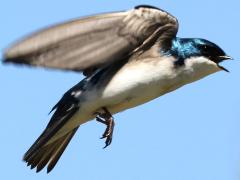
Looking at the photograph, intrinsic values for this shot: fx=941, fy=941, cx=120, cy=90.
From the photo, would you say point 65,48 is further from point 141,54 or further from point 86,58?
point 141,54

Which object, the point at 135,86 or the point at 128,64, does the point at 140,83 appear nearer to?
the point at 135,86

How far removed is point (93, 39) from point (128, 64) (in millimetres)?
607

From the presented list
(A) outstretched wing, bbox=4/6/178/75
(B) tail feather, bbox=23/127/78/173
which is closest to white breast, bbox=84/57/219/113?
(A) outstretched wing, bbox=4/6/178/75

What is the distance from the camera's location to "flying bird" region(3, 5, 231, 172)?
4.50 meters

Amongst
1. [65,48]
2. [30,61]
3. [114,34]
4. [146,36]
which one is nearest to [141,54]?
[146,36]

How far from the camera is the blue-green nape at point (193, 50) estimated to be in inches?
199

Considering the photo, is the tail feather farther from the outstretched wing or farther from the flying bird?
the outstretched wing

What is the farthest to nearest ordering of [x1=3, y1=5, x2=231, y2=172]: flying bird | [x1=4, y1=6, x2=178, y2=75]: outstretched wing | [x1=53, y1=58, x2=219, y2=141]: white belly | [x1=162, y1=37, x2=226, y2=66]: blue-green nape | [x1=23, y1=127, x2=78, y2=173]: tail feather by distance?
[x1=23, y1=127, x2=78, y2=173]: tail feather < [x1=162, y1=37, x2=226, y2=66]: blue-green nape < [x1=53, y1=58, x2=219, y2=141]: white belly < [x1=3, y1=5, x2=231, y2=172]: flying bird < [x1=4, y1=6, x2=178, y2=75]: outstretched wing

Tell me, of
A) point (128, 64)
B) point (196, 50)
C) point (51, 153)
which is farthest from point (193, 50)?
point (51, 153)

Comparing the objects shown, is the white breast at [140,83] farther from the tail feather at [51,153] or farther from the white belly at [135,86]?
the tail feather at [51,153]

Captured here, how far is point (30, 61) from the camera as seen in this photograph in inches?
157

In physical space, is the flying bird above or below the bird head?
below

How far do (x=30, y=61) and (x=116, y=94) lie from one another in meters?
1.00

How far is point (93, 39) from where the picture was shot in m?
4.42
